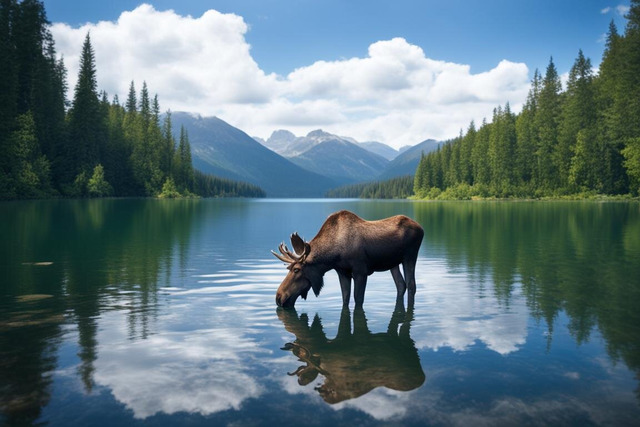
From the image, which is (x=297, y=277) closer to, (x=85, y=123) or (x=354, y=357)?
(x=354, y=357)

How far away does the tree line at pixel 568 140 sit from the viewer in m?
87.6

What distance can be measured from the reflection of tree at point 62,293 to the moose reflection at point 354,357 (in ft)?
10.7

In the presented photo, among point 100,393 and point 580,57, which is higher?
point 580,57

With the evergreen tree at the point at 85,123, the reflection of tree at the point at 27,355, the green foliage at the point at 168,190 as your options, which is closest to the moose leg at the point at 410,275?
the reflection of tree at the point at 27,355

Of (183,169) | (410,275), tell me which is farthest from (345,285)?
(183,169)

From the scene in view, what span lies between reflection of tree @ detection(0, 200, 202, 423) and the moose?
11.9ft

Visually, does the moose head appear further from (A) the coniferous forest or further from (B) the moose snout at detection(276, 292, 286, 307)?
(A) the coniferous forest

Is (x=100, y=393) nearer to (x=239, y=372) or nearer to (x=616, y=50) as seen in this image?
(x=239, y=372)

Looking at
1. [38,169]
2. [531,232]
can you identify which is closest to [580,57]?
[531,232]

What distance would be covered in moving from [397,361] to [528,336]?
3.28 meters

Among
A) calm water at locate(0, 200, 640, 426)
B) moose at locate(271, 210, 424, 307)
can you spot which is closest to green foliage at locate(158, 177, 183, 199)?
calm water at locate(0, 200, 640, 426)

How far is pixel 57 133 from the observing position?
98.4 m

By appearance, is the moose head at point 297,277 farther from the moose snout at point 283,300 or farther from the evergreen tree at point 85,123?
the evergreen tree at point 85,123

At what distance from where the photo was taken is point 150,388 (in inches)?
278
